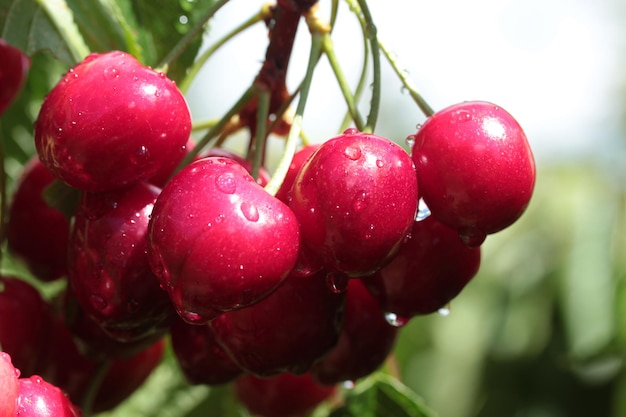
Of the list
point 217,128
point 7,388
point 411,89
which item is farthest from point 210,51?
point 7,388

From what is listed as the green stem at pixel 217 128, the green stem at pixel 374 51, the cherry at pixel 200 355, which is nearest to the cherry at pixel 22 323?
the cherry at pixel 200 355

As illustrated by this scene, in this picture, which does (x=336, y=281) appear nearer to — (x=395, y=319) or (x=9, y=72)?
(x=395, y=319)

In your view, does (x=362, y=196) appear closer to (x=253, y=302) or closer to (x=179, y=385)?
(x=253, y=302)

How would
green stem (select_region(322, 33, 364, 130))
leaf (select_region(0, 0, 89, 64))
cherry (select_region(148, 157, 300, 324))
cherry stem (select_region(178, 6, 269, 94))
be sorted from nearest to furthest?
cherry (select_region(148, 157, 300, 324))
green stem (select_region(322, 33, 364, 130))
cherry stem (select_region(178, 6, 269, 94))
leaf (select_region(0, 0, 89, 64))

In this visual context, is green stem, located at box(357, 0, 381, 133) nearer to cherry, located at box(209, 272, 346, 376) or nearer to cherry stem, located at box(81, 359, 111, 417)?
cherry, located at box(209, 272, 346, 376)

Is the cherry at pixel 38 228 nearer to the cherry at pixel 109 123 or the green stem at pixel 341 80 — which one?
the cherry at pixel 109 123

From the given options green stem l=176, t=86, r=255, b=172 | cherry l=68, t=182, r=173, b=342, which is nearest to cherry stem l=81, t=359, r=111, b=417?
cherry l=68, t=182, r=173, b=342
